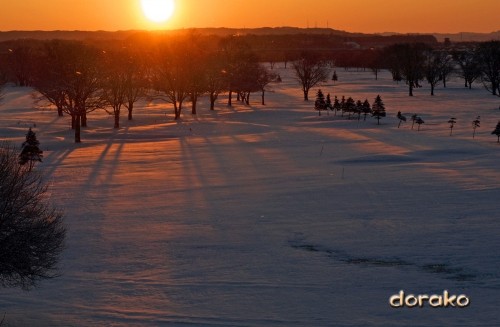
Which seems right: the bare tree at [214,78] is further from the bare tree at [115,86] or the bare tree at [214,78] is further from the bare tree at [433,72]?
the bare tree at [433,72]

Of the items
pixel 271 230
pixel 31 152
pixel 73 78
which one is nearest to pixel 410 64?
pixel 73 78

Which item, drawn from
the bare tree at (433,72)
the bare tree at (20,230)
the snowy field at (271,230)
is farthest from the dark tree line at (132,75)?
the bare tree at (20,230)

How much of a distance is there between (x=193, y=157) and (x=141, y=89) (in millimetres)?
30038

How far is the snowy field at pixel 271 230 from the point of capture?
50.2 feet

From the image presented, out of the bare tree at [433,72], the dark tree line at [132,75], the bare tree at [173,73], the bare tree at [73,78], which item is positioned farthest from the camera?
the bare tree at [433,72]

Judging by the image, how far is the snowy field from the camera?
15297 mm

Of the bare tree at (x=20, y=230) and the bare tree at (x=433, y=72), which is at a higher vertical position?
the bare tree at (x=433, y=72)

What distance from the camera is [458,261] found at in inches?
734

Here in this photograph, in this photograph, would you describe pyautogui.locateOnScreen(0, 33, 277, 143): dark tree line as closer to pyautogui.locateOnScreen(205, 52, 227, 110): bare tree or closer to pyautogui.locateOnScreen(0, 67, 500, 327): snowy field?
pyautogui.locateOnScreen(205, 52, 227, 110): bare tree

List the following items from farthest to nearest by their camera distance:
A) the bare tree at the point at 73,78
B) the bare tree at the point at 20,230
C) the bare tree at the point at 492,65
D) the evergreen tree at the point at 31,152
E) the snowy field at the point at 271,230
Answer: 1. the bare tree at the point at 492,65
2. the bare tree at the point at 73,78
3. the evergreen tree at the point at 31,152
4. the snowy field at the point at 271,230
5. the bare tree at the point at 20,230

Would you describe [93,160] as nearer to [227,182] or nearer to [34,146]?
[34,146]

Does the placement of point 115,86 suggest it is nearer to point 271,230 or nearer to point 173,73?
point 173,73

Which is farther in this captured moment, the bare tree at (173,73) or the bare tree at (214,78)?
the bare tree at (214,78)

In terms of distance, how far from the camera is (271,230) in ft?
74.5
